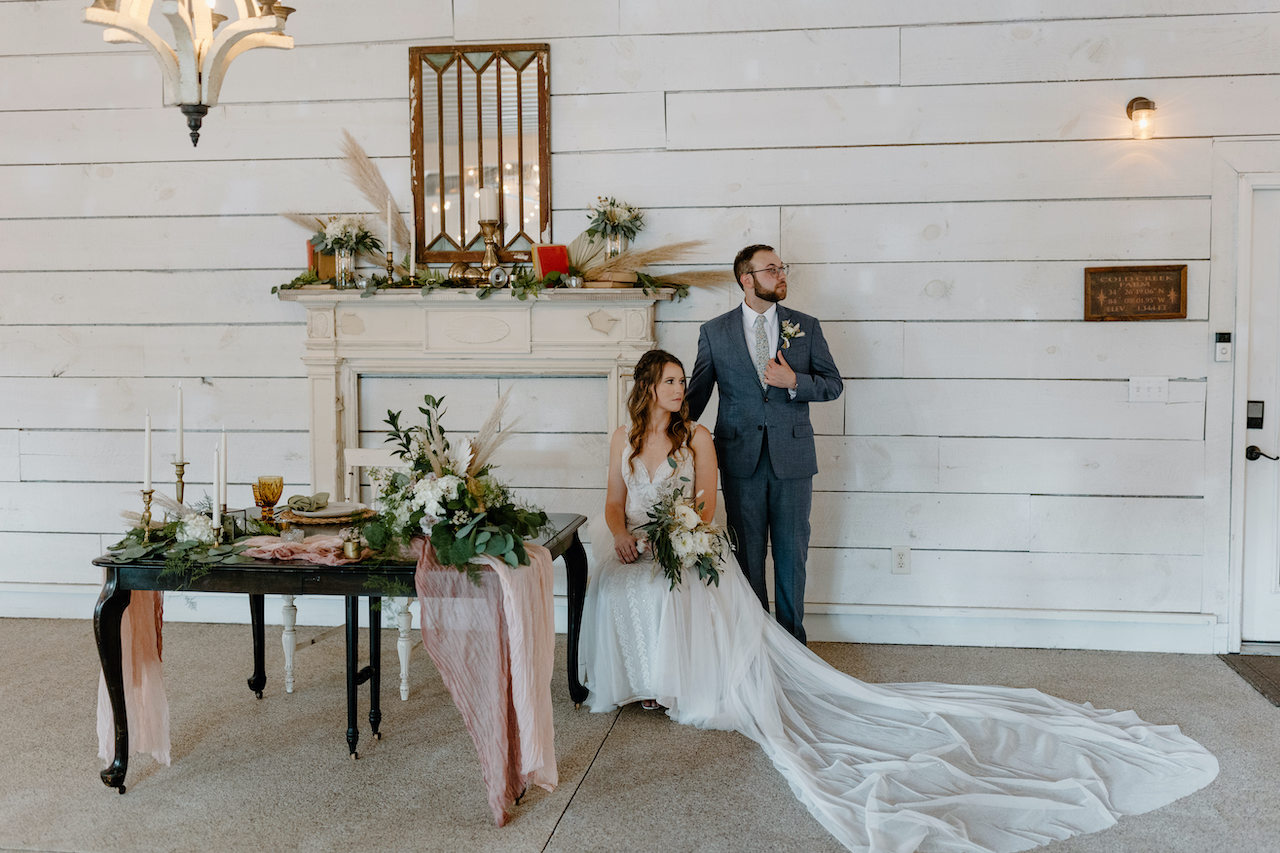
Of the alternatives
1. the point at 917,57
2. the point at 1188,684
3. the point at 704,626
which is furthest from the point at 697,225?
the point at 1188,684

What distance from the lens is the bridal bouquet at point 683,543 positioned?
11.2 ft

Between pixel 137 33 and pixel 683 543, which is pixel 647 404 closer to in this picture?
pixel 683 543

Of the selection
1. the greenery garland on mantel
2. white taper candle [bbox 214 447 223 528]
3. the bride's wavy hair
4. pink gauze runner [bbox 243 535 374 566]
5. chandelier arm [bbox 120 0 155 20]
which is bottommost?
pink gauze runner [bbox 243 535 374 566]

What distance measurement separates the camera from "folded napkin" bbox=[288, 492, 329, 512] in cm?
346

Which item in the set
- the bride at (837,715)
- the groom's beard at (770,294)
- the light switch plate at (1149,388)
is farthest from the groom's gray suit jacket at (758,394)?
the light switch plate at (1149,388)

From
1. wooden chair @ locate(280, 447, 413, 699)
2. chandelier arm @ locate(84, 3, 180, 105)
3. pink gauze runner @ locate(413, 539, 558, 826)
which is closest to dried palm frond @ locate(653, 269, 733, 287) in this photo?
wooden chair @ locate(280, 447, 413, 699)

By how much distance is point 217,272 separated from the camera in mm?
4707

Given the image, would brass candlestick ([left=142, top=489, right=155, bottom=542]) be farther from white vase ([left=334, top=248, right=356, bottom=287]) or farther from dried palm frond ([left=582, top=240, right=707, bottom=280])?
dried palm frond ([left=582, top=240, right=707, bottom=280])

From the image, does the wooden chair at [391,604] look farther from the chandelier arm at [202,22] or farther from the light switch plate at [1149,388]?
the light switch plate at [1149,388]

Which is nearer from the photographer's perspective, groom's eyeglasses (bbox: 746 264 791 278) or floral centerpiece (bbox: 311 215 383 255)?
groom's eyeglasses (bbox: 746 264 791 278)

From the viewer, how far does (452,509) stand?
279 cm

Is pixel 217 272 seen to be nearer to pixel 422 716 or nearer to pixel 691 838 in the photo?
pixel 422 716

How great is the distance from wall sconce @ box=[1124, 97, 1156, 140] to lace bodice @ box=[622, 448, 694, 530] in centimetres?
231

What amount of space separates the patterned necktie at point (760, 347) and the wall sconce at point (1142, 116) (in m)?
1.73
